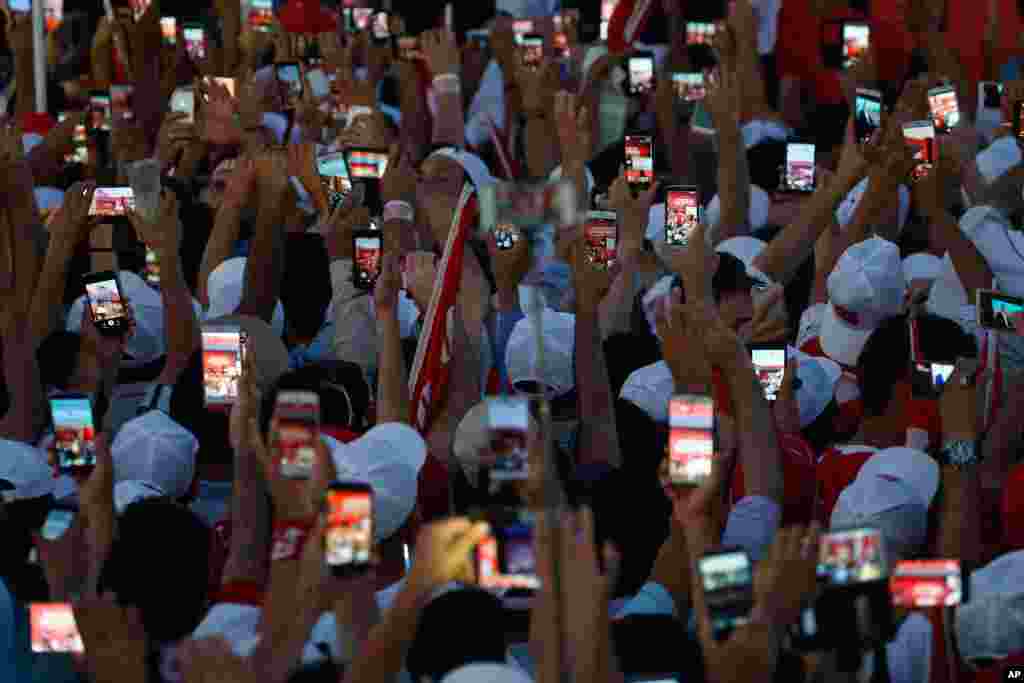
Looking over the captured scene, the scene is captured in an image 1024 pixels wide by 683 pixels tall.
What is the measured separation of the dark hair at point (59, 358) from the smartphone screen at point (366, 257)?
0.96m

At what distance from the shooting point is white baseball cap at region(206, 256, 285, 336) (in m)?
5.81

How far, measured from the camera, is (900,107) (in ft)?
23.1

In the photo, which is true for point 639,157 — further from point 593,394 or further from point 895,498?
point 895,498

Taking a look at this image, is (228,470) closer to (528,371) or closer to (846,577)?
(528,371)

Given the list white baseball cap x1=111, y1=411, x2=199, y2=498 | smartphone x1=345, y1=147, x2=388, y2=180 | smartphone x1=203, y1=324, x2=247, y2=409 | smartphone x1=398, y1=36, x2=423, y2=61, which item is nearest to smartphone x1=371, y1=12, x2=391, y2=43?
smartphone x1=398, y1=36, x2=423, y2=61

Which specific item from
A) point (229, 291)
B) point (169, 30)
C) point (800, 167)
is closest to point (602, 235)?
point (229, 291)

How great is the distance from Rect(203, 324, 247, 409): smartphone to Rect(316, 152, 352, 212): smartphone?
168 centimetres

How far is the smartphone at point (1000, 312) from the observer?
462cm

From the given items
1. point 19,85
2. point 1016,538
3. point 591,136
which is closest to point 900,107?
point 591,136

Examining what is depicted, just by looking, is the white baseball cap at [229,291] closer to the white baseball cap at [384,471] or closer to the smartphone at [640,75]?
the white baseball cap at [384,471]

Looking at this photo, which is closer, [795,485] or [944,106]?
[795,485]

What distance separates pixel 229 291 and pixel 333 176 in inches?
38.3

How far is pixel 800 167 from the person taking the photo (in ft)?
23.5

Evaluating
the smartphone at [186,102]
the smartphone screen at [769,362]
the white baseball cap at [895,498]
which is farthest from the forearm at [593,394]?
the smartphone at [186,102]
